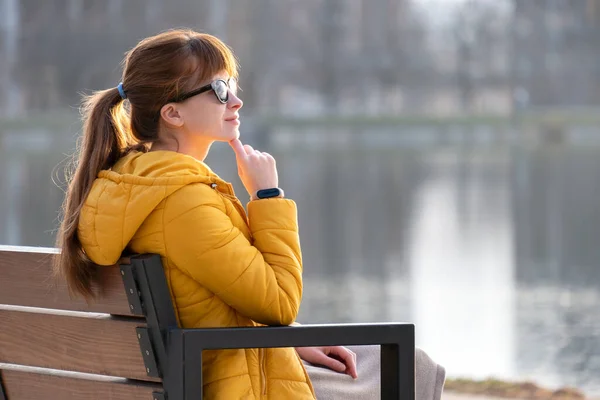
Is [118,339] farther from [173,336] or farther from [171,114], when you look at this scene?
[171,114]

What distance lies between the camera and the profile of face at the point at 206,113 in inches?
66.9

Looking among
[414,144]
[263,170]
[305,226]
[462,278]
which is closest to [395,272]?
[462,278]

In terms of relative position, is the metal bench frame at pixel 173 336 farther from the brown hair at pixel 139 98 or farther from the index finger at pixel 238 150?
the index finger at pixel 238 150

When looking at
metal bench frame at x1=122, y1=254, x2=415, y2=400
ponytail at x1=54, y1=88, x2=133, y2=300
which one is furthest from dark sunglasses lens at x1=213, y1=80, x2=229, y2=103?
metal bench frame at x1=122, y1=254, x2=415, y2=400

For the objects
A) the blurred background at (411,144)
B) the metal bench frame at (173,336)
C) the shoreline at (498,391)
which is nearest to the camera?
the metal bench frame at (173,336)

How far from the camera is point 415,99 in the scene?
64.4 meters

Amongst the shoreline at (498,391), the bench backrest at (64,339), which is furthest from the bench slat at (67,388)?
the shoreline at (498,391)

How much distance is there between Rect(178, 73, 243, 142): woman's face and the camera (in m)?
1.70

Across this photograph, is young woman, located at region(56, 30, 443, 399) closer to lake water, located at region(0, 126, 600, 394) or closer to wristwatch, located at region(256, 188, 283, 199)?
wristwatch, located at region(256, 188, 283, 199)

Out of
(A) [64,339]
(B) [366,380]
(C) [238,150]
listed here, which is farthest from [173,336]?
(B) [366,380]

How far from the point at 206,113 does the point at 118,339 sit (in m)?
0.37

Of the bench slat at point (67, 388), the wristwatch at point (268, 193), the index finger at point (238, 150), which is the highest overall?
the index finger at point (238, 150)

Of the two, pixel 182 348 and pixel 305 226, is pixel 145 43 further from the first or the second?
pixel 305 226

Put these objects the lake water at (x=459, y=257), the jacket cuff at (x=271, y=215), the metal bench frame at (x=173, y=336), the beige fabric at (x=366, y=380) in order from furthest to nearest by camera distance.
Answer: the lake water at (x=459, y=257) → the beige fabric at (x=366, y=380) → the jacket cuff at (x=271, y=215) → the metal bench frame at (x=173, y=336)
